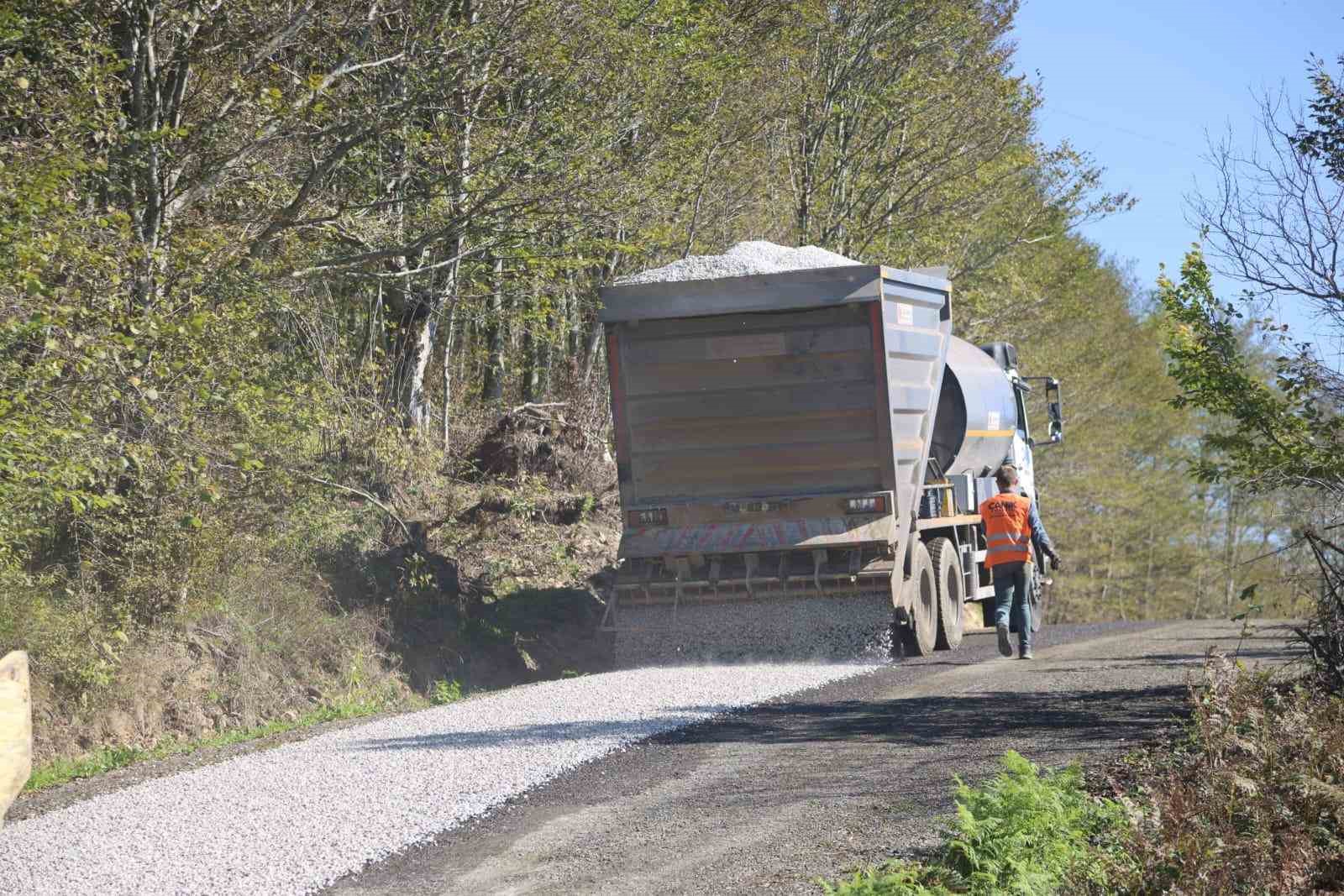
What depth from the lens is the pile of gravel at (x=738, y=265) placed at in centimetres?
1295

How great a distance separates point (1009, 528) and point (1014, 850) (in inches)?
308

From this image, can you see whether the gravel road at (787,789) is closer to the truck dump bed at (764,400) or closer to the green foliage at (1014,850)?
the green foliage at (1014,850)

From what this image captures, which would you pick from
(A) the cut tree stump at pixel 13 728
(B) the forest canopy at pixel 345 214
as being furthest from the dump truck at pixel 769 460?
(A) the cut tree stump at pixel 13 728

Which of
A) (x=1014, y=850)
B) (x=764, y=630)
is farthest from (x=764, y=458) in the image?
(x=1014, y=850)

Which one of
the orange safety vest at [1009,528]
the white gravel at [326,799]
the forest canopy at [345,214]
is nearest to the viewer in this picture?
the white gravel at [326,799]

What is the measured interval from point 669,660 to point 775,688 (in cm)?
238

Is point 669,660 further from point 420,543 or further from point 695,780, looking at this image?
point 695,780

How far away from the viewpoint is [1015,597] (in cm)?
1297

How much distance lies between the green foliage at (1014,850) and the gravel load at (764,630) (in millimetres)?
6742

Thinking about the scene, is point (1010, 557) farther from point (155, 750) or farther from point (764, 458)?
point (155, 750)

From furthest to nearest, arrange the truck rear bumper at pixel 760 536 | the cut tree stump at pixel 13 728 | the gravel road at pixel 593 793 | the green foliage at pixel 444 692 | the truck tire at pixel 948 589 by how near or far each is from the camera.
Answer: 1. the truck tire at pixel 948 589
2. the green foliage at pixel 444 692
3. the truck rear bumper at pixel 760 536
4. the cut tree stump at pixel 13 728
5. the gravel road at pixel 593 793

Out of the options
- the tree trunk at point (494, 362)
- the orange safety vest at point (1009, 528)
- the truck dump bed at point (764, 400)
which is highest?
the tree trunk at point (494, 362)

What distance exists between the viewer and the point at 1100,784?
22.6 ft

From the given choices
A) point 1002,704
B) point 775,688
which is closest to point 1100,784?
point 1002,704
